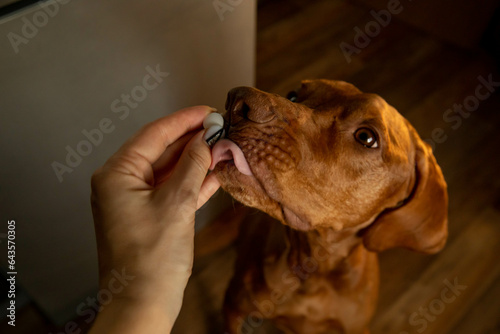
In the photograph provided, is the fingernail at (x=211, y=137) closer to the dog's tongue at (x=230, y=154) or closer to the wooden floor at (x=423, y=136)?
the dog's tongue at (x=230, y=154)

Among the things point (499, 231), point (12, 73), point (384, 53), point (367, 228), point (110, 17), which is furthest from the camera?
point (384, 53)

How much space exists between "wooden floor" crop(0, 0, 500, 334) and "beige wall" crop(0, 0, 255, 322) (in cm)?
88

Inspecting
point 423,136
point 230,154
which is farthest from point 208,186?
point 423,136

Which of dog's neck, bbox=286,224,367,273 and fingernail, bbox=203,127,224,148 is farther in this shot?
dog's neck, bbox=286,224,367,273

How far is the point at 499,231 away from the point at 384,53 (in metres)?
2.20

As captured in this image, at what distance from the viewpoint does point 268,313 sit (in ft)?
7.48

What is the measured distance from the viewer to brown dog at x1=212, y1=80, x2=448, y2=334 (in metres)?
1.47

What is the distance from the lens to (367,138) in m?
1.61

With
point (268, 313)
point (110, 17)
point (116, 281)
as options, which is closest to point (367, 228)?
point (268, 313)

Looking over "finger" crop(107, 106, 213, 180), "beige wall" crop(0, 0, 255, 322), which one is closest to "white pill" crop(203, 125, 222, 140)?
"finger" crop(107, 106, 213, 180)

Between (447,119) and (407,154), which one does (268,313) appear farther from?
(447,119)

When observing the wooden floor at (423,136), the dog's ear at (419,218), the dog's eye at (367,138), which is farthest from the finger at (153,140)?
the wooden floor at (423,136)

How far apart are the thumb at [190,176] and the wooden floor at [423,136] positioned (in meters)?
1.78

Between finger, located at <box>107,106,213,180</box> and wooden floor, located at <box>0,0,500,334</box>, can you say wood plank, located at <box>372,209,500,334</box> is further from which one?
finger, located at <box>107,106,213,180</box>
